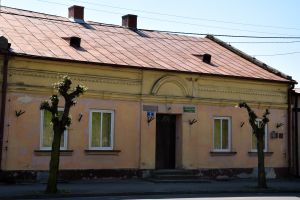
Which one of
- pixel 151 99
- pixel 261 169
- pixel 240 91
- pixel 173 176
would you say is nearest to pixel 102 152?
pixel 151 99

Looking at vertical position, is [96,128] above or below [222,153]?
above

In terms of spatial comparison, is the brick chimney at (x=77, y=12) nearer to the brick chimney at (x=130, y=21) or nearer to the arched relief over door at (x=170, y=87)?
the brick chimney at (x=130, y=21)

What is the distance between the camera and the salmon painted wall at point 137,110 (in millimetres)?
17688

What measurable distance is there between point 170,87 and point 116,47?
9.74ft

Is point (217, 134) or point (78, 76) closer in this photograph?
point (78, 76)

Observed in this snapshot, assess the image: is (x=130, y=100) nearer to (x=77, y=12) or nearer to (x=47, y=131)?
(x=47, y=131)

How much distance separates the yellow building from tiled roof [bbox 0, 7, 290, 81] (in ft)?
0.19

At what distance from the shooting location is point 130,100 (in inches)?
786

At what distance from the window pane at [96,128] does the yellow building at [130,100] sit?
0.04 m

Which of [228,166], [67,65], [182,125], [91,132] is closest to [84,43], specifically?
[67,65]

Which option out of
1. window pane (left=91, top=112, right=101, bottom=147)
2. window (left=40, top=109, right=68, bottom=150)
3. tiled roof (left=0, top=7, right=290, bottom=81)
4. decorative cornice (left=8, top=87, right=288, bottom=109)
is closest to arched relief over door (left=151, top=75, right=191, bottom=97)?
decorative cornice (left=8, top=87, right=288, bottom=109)

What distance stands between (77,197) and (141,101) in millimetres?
6463

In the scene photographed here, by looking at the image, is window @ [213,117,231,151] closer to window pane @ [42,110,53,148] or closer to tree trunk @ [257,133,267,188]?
tree trunk @ [257,133,267,188]

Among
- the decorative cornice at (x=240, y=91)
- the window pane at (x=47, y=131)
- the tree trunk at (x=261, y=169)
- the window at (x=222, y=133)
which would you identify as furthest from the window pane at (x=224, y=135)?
the window pane at (x=47, y=131)
